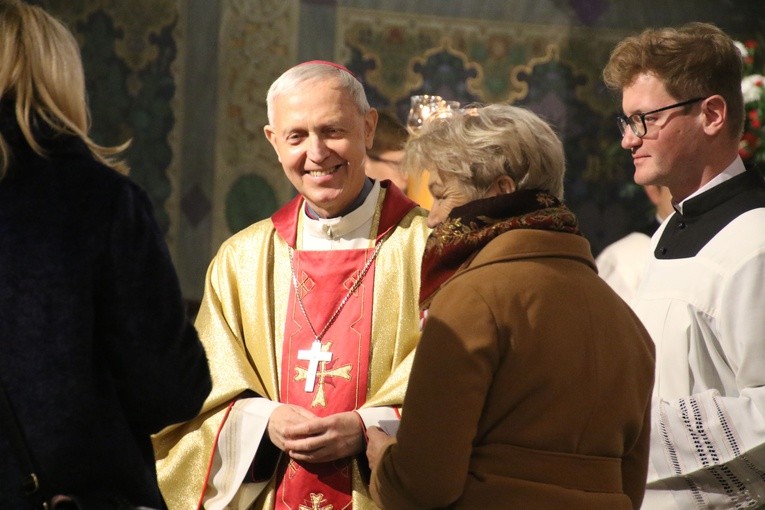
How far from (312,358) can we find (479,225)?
114cm

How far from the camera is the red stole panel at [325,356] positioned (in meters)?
3.41

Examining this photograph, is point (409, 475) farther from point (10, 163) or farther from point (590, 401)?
point (10, 163)

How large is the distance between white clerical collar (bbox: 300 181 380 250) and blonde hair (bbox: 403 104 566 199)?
0.98 meters

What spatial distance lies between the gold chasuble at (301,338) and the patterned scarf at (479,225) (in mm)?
840

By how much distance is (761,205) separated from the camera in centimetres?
327

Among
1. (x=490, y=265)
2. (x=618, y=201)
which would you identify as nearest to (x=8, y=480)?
(x=490, y=265)

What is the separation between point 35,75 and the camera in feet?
7.68

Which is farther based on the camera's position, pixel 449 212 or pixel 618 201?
pixel 618 201

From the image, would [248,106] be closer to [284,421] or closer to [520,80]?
[520,80]

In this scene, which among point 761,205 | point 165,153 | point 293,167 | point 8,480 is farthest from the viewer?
point 165,153

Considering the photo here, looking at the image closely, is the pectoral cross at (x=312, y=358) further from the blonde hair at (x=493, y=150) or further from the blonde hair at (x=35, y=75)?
the blonde hair at (x=35, y=75)

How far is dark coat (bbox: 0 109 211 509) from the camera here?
7.47 feet

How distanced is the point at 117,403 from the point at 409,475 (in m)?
0.64

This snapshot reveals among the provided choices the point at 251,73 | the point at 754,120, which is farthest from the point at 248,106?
the point at 754,120
